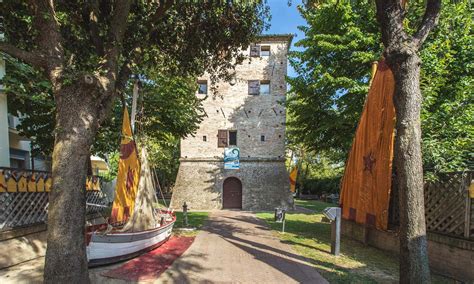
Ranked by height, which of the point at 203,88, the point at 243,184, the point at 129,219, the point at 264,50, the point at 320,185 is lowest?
the point at 320,185

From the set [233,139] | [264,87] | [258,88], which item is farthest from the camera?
[264,87]

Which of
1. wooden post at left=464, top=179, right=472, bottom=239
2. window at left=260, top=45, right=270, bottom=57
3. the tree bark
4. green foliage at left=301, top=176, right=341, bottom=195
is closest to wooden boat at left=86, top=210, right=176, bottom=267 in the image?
the tree bark

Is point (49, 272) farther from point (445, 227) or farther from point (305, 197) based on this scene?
point (305, 197)

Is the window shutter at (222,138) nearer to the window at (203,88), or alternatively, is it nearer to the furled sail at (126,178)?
the window at (203,88)

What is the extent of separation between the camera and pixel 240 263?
7805 millimetres

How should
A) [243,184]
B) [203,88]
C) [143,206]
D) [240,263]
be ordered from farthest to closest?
[203,88] < [243,184] < [143,206] < [240,263]

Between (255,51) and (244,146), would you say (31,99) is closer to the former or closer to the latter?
(244,146)

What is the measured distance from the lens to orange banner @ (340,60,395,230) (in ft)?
28.7

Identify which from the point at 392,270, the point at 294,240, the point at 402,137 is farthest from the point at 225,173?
the point at 402,137

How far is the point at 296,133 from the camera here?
50.2 ft

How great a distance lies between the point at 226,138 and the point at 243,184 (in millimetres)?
4002

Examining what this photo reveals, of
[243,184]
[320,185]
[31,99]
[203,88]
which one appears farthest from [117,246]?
[320,185]

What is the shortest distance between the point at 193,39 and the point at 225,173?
632 inches

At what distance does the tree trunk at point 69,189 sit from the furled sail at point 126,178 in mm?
3015
